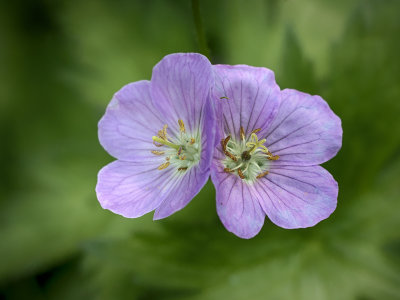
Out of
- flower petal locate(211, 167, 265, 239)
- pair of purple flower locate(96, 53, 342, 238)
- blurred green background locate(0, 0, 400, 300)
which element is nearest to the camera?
flower petal locate(211, 167, 265, 239)

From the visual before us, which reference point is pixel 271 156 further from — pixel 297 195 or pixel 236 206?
pixel 236 206

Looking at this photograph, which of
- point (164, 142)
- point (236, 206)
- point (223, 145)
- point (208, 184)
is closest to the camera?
point (236, 206)

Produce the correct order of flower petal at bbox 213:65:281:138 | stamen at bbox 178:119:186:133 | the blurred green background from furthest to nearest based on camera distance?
the blurred green background < stamen at bbox 178:119:186:133 < flower petal at bbox 213:65:281:138

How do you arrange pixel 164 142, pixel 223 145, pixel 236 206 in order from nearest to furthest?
pixel 236 206
pixel 223 145
pixel 164 142

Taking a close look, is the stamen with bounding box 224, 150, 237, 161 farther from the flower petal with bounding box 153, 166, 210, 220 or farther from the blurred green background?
the blurred green background

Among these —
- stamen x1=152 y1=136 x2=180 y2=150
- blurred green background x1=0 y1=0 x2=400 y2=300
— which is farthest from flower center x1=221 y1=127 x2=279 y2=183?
blurred green background x1=0 y1=0 x2=400 y2=300

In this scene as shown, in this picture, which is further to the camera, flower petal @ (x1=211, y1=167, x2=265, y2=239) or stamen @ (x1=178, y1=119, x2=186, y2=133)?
stamen @ (x1=178, y1=119, x2=186, y2=133)

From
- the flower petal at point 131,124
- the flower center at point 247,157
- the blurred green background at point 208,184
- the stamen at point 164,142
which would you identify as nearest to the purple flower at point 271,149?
the flower center at point 247,157

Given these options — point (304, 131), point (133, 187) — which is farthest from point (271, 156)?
point (133, 187)
